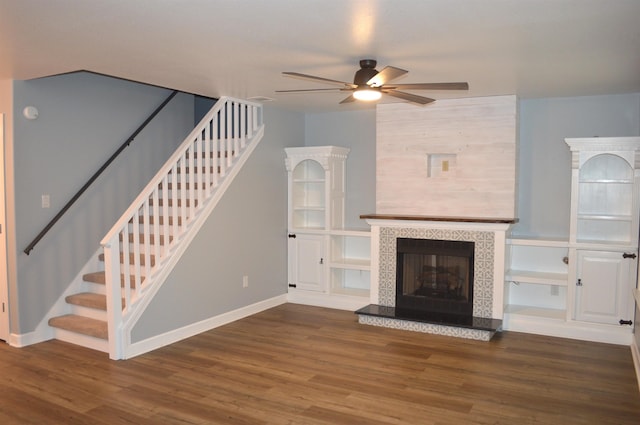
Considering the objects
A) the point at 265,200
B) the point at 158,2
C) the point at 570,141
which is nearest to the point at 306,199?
the point at 265,200

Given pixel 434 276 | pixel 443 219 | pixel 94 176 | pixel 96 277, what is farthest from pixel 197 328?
pixel 443 219

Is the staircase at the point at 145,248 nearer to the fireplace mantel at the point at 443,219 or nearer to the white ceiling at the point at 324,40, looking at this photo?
the white ceiling at the point at 324,40

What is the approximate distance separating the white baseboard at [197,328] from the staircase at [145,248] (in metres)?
0.04

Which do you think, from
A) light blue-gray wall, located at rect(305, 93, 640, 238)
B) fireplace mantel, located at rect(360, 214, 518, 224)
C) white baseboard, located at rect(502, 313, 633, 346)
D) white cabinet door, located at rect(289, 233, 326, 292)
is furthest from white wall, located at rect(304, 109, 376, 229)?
white baseboard, located at rect(502, 313, 633, 346)

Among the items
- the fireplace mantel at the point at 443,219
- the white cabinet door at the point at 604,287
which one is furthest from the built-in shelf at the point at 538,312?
the fireplace mantel at the point at 443,219

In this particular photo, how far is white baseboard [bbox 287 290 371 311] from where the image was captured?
20.5 feet

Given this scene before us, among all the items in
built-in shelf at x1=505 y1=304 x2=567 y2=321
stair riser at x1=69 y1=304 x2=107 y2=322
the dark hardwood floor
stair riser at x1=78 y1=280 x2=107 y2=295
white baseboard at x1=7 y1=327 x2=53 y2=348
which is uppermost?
stair riser at x1=78 y1=280 x2=107 y2=295

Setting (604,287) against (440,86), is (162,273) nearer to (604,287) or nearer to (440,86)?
(440,86)

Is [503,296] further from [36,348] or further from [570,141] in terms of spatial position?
[36,348]

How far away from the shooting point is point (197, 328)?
17.3ft

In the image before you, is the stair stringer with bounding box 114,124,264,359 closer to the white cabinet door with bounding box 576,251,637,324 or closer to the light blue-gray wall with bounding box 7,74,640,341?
the light blue-gray wall with bounding box 7,74,640,341

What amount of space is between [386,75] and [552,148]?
3.00 metres

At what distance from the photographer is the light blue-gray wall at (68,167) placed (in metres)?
4.83

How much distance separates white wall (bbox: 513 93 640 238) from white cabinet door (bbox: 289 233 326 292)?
2.35 m
